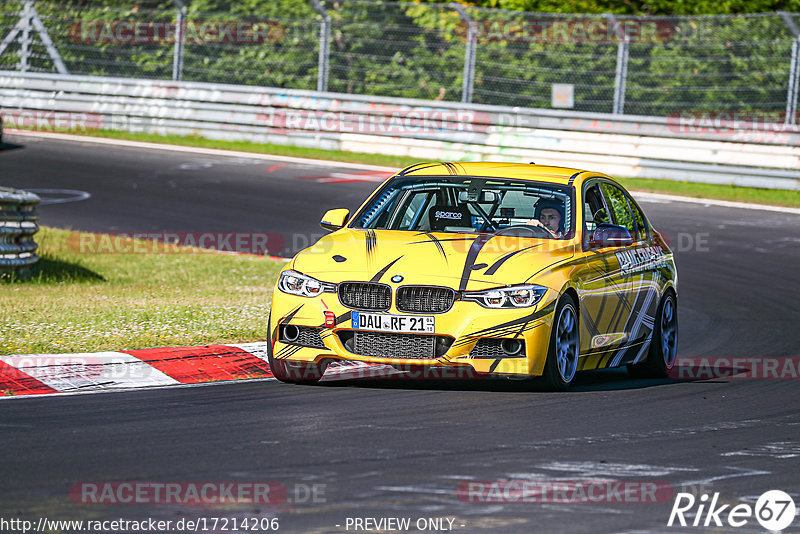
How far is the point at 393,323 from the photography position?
8.37 meters

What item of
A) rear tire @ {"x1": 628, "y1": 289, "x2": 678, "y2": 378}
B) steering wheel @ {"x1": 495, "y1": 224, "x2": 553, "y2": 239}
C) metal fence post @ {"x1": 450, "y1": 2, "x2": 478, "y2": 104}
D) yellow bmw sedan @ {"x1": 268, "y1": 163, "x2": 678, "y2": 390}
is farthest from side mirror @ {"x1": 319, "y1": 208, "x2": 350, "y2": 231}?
metal fence post @ {"x1": 450, "y1": 2, "x2": 478, "y2": 104}

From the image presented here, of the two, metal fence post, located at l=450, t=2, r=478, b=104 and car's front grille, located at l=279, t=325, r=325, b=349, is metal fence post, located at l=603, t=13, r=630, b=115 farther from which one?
car's front grille, located at l=279, t=325, r=325, b=349

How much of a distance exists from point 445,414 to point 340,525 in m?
2.52

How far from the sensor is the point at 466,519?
18.0ft

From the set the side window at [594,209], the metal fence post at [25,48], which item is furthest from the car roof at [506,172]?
the metal fence post at [25,48]

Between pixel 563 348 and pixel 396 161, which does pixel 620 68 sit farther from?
pixel 563 348

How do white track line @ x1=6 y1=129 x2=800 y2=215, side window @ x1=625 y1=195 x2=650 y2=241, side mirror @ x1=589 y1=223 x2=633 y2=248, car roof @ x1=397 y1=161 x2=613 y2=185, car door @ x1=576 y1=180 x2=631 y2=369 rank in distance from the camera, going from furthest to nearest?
1. white track line @ x1=6 y1=129 x2=800 y2=215
2. side window @ x1=625 y1=195 x2=650 y2=241
3. car roof @ x1=397 y1=161 x2=613 y2=185
4. side mirror @ x1=589 y1=223 x2=633 y2=248
5. car door @ x1=576 y1=180 x2=631 y2=369

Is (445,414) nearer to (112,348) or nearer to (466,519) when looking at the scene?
(466,519)

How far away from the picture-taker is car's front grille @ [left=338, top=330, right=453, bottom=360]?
27.3 ft

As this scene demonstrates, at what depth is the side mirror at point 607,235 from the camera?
9281 millimetres

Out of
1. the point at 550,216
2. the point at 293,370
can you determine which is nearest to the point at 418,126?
the point at 550,216

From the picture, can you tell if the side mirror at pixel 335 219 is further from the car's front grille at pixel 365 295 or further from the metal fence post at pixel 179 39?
the metal fence post at pixel 179 39

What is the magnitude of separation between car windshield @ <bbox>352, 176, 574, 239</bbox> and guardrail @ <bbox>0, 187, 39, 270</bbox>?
499 cm

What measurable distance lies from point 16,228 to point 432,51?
12.9 metres
